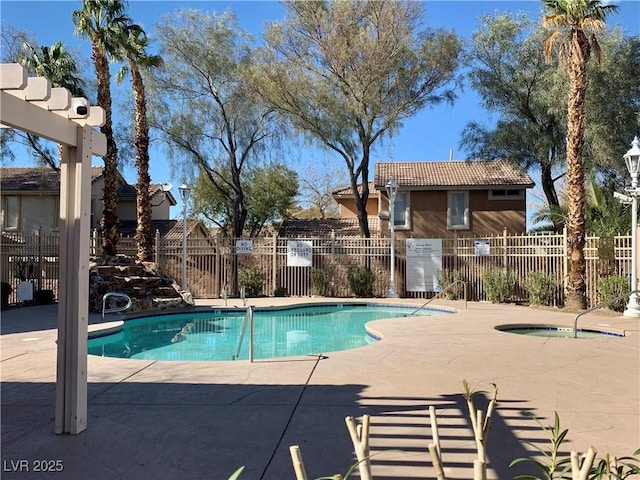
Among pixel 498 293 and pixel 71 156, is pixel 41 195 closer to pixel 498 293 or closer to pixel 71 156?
pixel 498 293

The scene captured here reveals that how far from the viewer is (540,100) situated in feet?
68.5

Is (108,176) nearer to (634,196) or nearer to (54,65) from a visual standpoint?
(54,65)

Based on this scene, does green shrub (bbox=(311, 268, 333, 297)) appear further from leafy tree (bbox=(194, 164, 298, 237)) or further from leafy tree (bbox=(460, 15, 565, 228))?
leafy tree (bbox=(194, 164, 298, 237))

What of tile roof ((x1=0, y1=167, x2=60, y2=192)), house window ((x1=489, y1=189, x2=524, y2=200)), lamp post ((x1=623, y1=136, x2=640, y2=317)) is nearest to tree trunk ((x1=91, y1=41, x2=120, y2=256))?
tile roof ((x1=0, y1=167, x2=60, y2=192))

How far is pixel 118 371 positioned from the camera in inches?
269

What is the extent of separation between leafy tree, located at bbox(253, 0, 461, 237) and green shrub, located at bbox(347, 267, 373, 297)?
5.82 meters

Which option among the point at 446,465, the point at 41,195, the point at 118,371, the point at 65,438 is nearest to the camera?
the point at 446,465

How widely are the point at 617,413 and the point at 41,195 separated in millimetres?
28141

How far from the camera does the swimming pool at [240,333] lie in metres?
10.0

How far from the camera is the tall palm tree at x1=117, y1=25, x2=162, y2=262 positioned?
1669cm

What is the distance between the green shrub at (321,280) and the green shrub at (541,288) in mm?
7442

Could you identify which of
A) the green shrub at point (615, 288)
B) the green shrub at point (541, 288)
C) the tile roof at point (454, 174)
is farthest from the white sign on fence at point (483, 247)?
the tile roof at point (454, 174)

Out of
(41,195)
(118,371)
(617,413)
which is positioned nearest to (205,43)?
(41,195)

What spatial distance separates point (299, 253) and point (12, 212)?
17.4 metres
